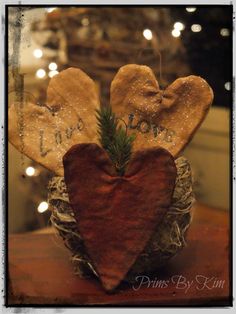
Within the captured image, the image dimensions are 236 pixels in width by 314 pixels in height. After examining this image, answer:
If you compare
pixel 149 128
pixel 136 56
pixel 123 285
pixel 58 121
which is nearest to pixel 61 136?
pixel 58 121

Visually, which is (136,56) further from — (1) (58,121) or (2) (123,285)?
(2) (123,285)

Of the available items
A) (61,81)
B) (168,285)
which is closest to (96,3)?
(61,81)

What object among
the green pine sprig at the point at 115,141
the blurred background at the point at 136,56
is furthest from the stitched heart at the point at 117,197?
the blurred background at the point at 136,56

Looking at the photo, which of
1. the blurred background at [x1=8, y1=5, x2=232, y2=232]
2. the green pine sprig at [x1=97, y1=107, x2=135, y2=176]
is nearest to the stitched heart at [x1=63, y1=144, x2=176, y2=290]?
the green pine sprig at [x1=97, y1=107, x2=135, y2=176]

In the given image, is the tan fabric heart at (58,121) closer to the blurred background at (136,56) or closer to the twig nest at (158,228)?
the twig nest at (158,228)

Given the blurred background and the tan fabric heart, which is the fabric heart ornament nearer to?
the tan fabric heart

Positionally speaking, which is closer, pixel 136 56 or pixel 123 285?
pixel 123 285

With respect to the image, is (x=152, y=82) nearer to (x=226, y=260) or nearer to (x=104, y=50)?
(x=226, y=260)
